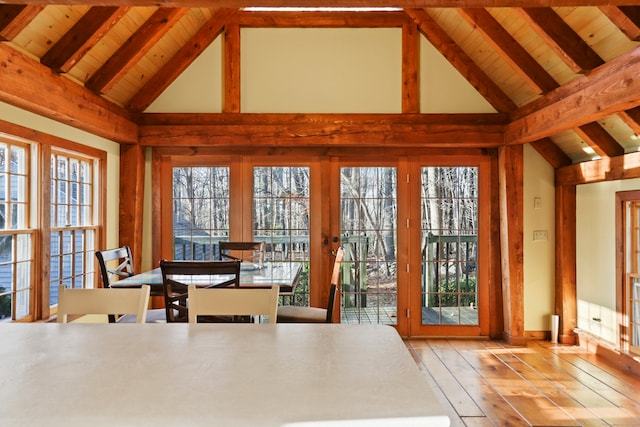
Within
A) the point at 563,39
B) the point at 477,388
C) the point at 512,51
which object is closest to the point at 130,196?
the point at 477,388

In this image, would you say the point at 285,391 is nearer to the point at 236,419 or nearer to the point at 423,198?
the point at 236,419

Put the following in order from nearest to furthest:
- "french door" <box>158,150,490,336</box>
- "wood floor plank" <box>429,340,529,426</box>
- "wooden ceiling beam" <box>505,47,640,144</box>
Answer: "wooden ceiling beam" <box>505,47,640,144</box> → "wood floor plank" <box>429,340,529,426</box> → "french door" <box>158,150,490,336</box>

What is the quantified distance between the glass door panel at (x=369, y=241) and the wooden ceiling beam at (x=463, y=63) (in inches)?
50.1

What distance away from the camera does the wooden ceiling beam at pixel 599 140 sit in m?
4.01

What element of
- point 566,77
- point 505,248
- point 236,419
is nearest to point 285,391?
point 236,419

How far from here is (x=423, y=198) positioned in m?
5.00

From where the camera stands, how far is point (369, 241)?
16.5 ft

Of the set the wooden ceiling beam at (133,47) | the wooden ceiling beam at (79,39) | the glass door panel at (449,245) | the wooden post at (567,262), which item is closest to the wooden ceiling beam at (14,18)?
the wooden ceiling beam at (79,39)

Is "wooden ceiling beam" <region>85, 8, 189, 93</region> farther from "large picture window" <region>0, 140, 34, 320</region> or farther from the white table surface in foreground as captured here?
the white table surface in foreground

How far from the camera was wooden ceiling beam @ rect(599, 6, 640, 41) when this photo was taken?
Result: 2762 millimetres

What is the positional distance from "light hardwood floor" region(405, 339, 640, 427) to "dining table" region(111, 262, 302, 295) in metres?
1.44

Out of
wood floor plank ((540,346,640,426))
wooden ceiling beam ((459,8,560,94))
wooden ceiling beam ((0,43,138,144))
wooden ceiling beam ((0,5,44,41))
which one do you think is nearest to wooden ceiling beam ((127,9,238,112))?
wooden ceiling beam ((0,43,138,144))

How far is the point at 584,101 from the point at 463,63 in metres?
1.58

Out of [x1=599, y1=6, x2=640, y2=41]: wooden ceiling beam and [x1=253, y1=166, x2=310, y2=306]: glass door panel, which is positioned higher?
[x1=599, y1=6, x2=640, y2=41]: wooden ceiling beam
